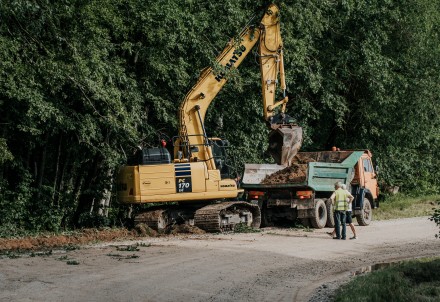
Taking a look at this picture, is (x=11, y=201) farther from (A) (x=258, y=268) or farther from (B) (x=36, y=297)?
(B) (x=36, y=297)

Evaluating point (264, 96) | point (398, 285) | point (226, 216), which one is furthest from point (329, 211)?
point (398, 285)

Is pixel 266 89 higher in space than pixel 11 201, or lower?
higher

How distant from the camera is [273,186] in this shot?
83.0 feet

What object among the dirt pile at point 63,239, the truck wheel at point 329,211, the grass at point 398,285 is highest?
the truck wheel at point 329,211

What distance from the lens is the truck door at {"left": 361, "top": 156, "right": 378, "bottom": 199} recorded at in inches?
1097

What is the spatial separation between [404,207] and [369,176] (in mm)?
6548

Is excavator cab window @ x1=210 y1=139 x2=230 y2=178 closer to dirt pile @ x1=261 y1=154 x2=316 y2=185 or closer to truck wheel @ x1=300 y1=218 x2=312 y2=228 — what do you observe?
dirt pile @ x1=261 y1=154 x2=316 y2=185

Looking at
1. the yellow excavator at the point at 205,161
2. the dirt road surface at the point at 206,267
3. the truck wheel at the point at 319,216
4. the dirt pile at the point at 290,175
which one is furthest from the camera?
the truck wheel at the point at 319,216

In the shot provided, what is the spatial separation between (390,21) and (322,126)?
5.23 m

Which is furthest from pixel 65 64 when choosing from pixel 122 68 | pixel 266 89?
pixel 266 89

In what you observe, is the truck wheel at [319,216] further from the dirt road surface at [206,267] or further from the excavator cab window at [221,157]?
the excavator cab window at [221,157]

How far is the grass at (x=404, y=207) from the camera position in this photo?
106 feet

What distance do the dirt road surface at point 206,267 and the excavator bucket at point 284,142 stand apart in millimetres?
2768

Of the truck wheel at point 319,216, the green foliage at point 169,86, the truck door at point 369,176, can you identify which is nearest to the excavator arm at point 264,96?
the green foliage at point 169,86
